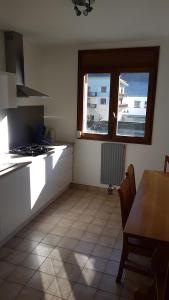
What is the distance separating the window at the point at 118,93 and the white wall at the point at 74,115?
0.09m

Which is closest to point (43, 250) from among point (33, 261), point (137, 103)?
point (33, 261)

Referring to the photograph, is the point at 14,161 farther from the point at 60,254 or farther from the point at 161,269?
the point at 161,269

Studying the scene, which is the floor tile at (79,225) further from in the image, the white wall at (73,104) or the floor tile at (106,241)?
the white wall at (73,104)

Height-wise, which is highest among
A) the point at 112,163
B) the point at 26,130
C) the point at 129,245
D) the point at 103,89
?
the point at 103,89

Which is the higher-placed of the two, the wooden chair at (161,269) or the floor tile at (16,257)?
the wooden chair at (161,269)

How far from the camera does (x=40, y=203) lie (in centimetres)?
313

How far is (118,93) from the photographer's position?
3594 millimetres

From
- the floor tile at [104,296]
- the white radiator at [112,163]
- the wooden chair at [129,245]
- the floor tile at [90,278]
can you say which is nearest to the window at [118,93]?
the white radiator at [112,163]

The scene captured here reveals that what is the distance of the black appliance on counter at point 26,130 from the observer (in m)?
3.21

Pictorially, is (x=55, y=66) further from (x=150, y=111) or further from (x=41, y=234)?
(x=41, y=234)

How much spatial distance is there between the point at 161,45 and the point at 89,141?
171cm

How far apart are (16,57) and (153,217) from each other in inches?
98.9

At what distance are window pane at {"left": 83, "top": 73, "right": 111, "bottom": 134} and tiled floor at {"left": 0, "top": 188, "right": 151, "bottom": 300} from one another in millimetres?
1278

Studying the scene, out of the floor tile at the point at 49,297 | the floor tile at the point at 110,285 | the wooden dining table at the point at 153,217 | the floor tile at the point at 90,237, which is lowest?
the floor tile at the point at 49,297
